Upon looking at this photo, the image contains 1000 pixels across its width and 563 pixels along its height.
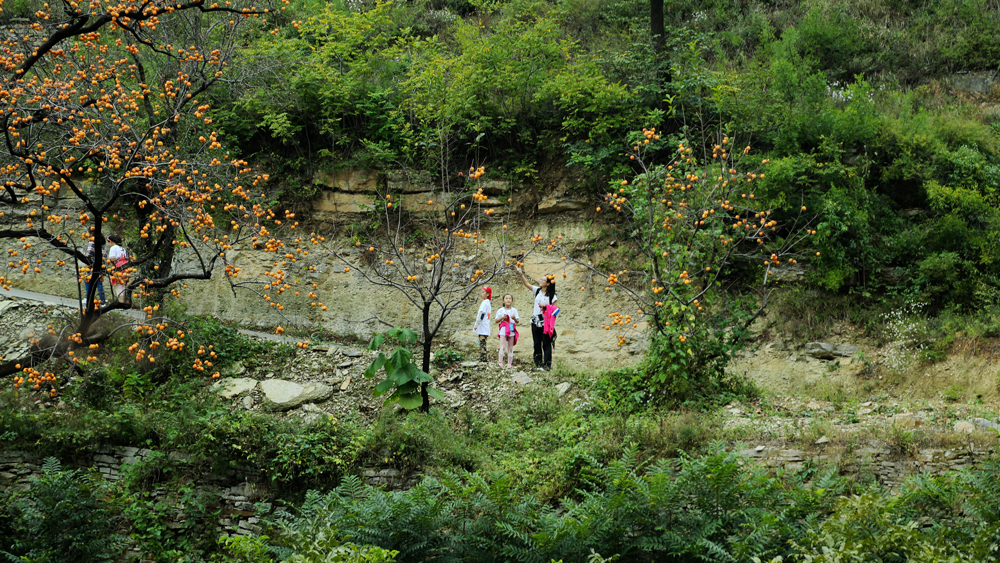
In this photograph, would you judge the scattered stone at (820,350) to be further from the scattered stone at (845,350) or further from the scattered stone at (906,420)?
the scattered stone at (906,420)

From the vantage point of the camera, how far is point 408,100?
43.5 ft

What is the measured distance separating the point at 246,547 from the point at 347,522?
2.74ft

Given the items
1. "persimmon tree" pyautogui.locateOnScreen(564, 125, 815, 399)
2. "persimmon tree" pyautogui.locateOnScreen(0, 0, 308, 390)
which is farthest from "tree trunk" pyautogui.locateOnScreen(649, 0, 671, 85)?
"persimmon tree" pyautogui.locateOnScreen(0, 0, 308, 390)

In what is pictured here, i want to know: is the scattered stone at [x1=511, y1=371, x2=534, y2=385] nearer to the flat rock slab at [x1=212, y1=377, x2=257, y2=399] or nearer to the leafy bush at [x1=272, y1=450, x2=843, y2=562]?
the flat rock slab at [x1=212, y1=377, x2=257, y2=399]

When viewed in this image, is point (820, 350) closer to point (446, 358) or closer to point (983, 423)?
point (983, 423)

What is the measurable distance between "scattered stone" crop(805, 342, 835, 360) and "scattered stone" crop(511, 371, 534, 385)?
4829mm

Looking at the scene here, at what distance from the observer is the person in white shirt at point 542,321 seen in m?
10.3

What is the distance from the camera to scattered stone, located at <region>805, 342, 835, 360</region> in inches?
432

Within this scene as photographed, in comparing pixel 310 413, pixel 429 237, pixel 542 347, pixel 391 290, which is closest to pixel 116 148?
pixel 310 413

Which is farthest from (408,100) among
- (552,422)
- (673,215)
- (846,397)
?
(846,397)

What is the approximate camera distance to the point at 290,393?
9242 millimetres

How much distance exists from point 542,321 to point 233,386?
4.66 m

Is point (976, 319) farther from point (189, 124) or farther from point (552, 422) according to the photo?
point (189, 124)

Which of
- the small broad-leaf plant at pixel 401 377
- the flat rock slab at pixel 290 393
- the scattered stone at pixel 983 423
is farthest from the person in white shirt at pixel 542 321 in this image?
the scattered stone at pixel 983 423
